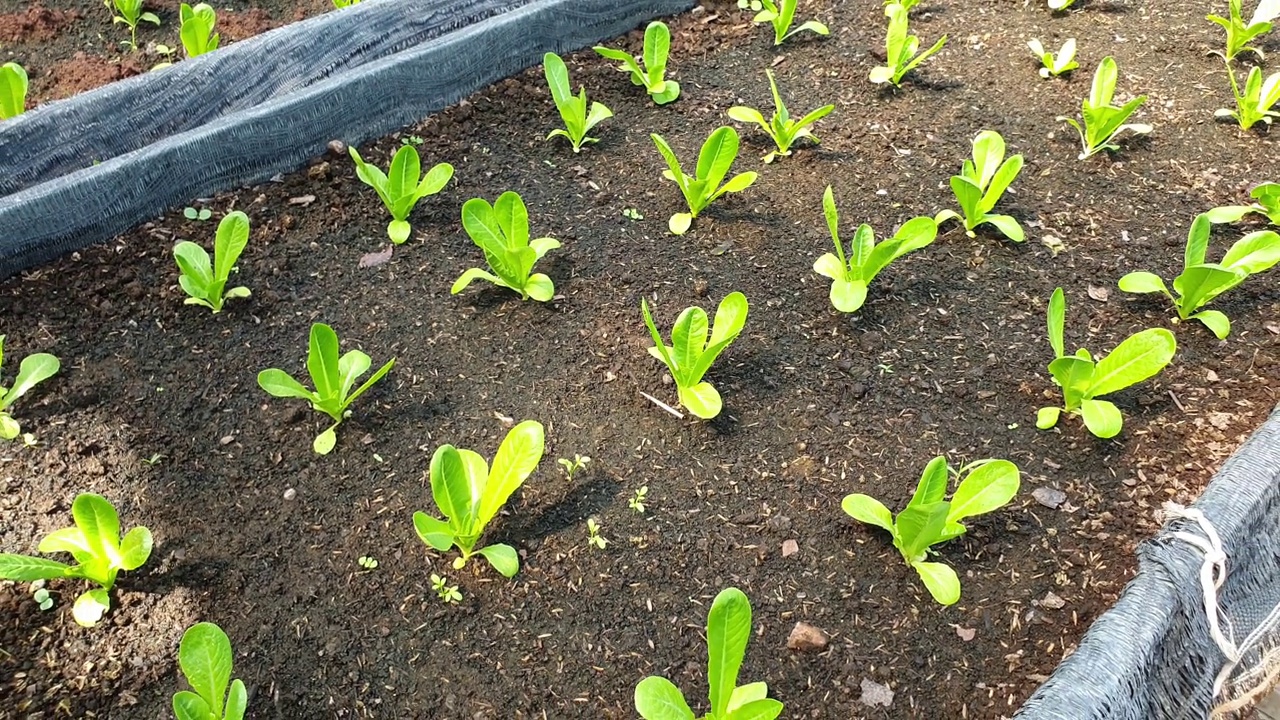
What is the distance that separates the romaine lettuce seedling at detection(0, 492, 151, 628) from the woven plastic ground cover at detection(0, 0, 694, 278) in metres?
0.85

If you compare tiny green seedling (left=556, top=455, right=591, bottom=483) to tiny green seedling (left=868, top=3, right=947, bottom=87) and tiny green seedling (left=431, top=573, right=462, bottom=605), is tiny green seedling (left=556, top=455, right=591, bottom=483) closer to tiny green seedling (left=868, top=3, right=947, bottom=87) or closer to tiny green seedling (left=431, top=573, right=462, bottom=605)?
tiny green seedling (left=431, top=573, right=462, bottom=605)

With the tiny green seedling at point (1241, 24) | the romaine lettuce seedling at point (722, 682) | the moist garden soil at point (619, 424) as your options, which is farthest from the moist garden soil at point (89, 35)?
the tiny green seedling at point (1241, 24)

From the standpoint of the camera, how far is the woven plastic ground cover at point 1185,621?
1.21 meters

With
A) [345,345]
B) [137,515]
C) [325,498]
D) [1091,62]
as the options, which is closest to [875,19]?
[1091,62]

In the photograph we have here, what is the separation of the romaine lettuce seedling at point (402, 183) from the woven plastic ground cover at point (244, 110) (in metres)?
0.27

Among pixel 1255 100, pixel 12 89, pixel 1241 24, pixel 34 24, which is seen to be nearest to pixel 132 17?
pixel 34 24

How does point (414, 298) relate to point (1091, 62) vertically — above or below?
above

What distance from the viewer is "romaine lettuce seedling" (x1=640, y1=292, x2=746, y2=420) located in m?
1.57

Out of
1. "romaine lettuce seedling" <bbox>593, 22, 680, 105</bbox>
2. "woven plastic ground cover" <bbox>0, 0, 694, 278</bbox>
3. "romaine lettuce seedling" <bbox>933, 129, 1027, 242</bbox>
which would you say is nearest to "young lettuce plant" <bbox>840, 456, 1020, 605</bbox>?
"romaine lettuce seedling" <bbox>933, 129, 1027, 242</bbox>

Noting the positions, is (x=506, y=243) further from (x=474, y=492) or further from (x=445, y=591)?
(x=445, y=591)

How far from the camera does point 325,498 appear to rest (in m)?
1.53

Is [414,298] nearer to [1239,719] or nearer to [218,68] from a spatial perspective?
[218,68]

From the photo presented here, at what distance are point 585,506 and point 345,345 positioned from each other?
0.64m

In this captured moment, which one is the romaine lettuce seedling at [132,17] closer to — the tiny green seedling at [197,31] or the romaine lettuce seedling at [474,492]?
the tiny green seedling at [197,31]
